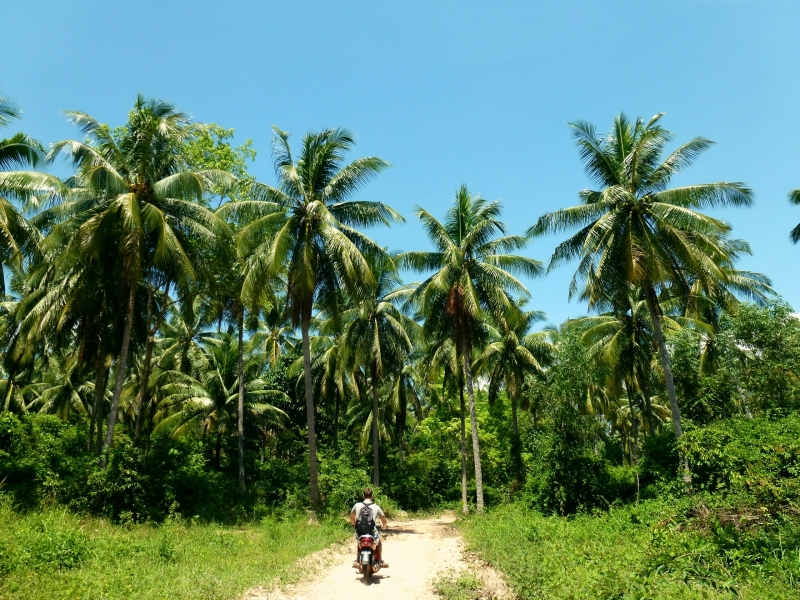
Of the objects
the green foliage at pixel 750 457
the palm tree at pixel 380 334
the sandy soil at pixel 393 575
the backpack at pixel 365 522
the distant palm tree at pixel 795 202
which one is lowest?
the sandy soil at pixel 393 575

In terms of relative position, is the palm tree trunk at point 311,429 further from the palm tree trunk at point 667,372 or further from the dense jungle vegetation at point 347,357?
the palm tree trunk at point 667,372

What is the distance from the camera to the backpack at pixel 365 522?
9.66 metres

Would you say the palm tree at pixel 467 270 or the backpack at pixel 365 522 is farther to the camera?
the palm tree at pixel 467 270

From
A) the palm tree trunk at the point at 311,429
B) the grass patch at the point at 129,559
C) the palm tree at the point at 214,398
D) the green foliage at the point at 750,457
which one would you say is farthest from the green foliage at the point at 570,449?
the palm tree at the point at 214,398

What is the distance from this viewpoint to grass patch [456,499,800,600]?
6.96 metres

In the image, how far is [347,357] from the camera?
85.1 feet

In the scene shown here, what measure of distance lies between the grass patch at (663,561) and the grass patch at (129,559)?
12.6 ft

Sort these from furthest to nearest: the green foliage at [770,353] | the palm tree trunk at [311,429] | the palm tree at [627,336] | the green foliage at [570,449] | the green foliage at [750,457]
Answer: the palm tree at [627,336]
the green foliage at [570,449]
the green foliage at [770,353]
the palm tree trunk at [311,429]
the green foliage at [750,457]

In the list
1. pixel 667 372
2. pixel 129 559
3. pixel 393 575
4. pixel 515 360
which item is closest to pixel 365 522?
pixel 393 575

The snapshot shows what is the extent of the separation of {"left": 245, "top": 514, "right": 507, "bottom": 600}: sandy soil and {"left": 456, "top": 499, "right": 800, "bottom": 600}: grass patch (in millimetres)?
626

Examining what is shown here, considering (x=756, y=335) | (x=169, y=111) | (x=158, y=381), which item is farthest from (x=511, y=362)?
(x=169, y=111)

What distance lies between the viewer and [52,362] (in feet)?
117

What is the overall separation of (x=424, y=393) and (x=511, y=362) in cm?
1423

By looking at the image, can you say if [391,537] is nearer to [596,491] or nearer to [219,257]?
[596,491]
